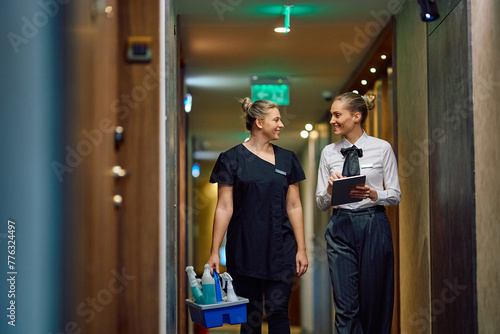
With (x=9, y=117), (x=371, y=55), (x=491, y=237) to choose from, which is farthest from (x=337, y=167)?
(x=371, y=55)

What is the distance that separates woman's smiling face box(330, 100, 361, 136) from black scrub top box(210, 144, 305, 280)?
33 centimetres

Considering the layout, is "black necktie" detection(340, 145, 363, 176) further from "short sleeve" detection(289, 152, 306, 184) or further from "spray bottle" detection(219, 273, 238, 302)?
"spray bottle" detection(219, 273, 238, 302)

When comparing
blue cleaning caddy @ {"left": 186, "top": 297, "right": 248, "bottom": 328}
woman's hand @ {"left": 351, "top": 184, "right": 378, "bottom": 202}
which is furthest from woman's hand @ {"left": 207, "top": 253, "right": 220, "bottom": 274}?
woman's hand @ {"left": 351, "top": 184, "right": 378, "bottom": 202}

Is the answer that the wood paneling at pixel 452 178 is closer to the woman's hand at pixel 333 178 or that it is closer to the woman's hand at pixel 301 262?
the woman's hand at pixel 333 178

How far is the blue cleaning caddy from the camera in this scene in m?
3.43

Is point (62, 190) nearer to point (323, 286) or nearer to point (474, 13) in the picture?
point (474, 13)

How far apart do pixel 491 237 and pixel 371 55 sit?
2.71 metres

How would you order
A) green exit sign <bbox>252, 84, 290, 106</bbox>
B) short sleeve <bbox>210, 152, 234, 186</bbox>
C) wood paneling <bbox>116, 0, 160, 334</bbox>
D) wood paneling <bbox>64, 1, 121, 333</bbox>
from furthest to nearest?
green exit sign <bbox>252, 84, 290, 106</bbox> < short sleeve <bbox>210, 152, 234, 186</bbox> < wood paneling <bbox>116, 0, 160, 334</bbox> < wood paneling <bbox>64, 1, 121, 333</bbox>

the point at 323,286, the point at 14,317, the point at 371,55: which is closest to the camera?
the point at 14,317

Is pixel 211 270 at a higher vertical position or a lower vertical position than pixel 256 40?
lower

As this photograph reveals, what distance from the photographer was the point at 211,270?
3639 millimetres

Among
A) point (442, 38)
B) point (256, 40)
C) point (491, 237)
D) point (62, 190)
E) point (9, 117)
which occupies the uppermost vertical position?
point (256, 40)

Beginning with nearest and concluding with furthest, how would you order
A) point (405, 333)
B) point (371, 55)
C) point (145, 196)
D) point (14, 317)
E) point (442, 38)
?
point (14, 317), point (145, 196), point (442, 38), point (405, 333), point (371, 55)

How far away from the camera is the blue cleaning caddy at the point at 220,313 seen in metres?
3.43
